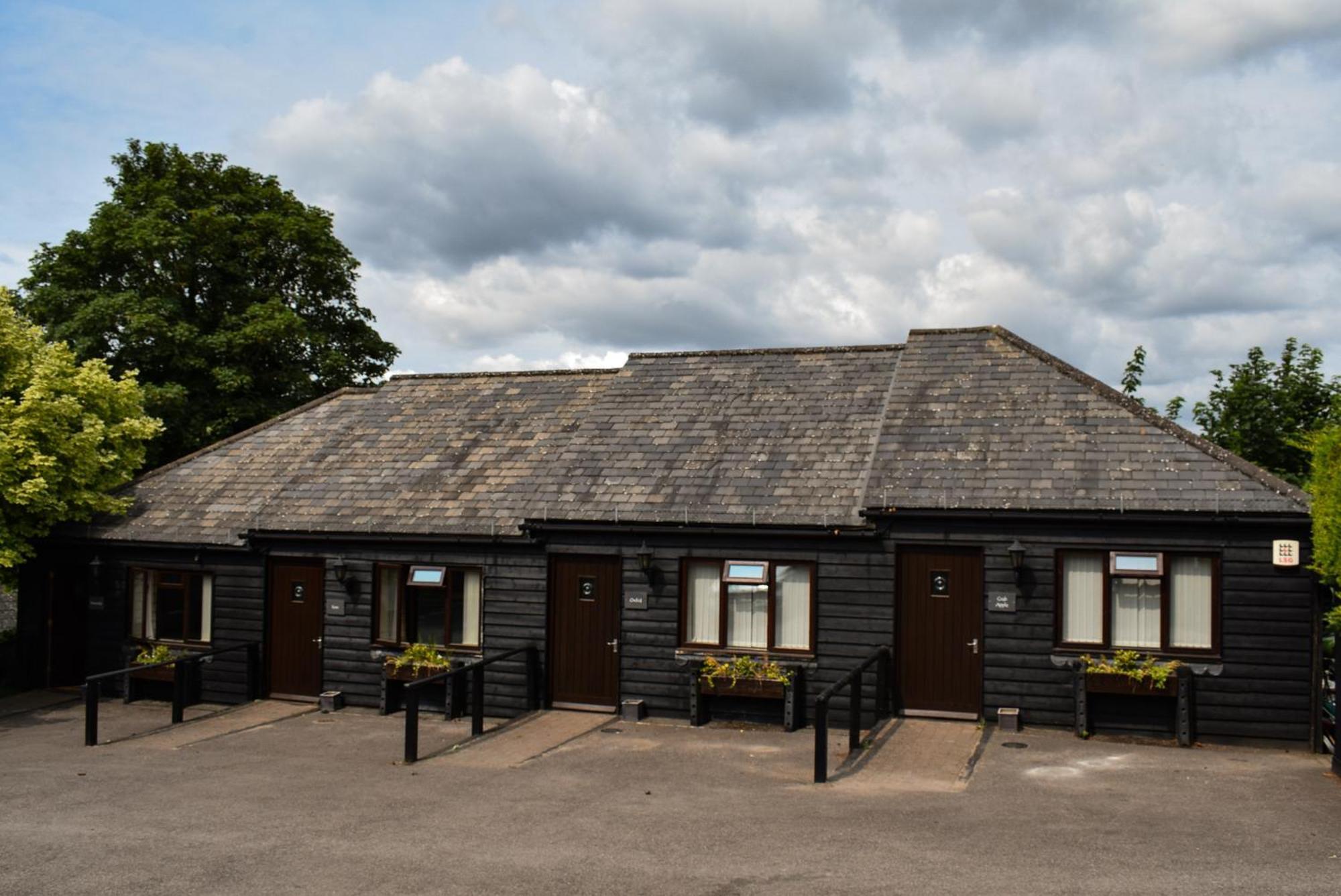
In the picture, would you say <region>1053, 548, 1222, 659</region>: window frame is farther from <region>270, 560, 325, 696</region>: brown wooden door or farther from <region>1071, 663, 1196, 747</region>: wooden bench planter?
<region>270, 560, 325, 696</region>: brown wooden door

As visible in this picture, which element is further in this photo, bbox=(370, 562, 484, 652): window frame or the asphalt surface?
bbox=(370, 562, 484, 652): window frame

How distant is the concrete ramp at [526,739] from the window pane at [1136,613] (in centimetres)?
707

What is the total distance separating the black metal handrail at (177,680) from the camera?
15.5m

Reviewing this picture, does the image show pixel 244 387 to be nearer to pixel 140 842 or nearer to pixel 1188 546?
pixel 140 842

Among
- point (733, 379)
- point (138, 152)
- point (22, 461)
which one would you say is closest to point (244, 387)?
point (138, 152)

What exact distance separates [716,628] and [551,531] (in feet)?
9.45

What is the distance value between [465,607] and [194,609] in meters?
5.15

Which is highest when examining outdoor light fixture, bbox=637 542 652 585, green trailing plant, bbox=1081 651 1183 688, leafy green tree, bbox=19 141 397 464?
leafy green tree, bbox=19 141 397 464

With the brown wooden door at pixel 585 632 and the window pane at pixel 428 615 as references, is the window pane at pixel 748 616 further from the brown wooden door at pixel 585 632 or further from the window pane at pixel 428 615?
the window pane at pixel 428 615

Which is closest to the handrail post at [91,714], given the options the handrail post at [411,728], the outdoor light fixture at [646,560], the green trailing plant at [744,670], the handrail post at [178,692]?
the handrail post at [178,692]

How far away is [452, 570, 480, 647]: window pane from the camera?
17.3 metres

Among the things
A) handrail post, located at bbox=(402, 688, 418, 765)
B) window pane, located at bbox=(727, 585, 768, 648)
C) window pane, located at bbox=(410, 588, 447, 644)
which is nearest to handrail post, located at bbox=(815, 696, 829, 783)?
window pane, located at bbox=(727, 585, 768, 648)

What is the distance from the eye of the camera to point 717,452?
56.8 ft

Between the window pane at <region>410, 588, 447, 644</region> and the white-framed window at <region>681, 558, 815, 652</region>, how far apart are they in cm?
400
